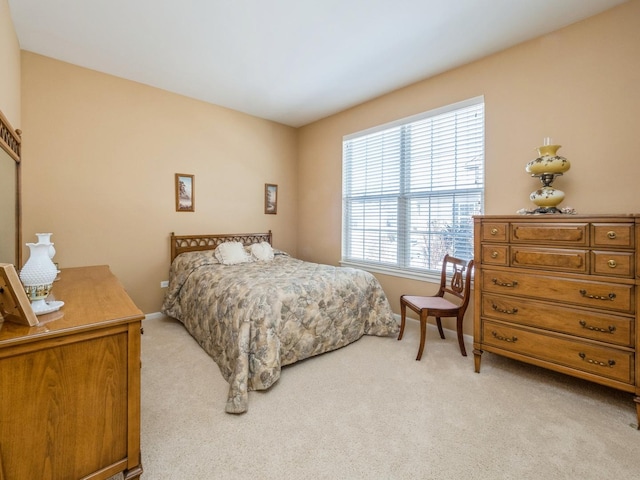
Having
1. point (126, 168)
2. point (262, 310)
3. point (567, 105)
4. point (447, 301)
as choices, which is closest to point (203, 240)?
point (126, 168)

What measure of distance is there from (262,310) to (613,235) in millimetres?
2373

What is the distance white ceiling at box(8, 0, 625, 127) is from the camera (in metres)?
2.28

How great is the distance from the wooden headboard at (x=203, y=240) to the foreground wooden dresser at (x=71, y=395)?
2582mm

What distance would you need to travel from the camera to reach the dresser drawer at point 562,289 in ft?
6.08

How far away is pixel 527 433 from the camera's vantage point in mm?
1755

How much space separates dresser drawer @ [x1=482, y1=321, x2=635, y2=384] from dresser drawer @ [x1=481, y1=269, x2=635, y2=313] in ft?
0.86

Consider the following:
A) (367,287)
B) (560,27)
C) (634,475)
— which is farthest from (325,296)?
(560,27)

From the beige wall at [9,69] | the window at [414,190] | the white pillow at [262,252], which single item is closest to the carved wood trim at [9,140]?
the beige wall at [9,69]

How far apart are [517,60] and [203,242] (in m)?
4.04

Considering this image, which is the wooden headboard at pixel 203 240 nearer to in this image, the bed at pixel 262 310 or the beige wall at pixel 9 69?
the bed at pixel 262 310

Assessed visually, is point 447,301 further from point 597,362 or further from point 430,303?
point 597,362

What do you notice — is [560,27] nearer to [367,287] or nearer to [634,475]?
[367,287]

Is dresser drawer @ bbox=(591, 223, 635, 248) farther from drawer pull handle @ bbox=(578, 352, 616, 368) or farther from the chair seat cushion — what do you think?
the chair seat cushion

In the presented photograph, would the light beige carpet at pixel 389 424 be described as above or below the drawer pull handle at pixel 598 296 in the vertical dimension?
below
